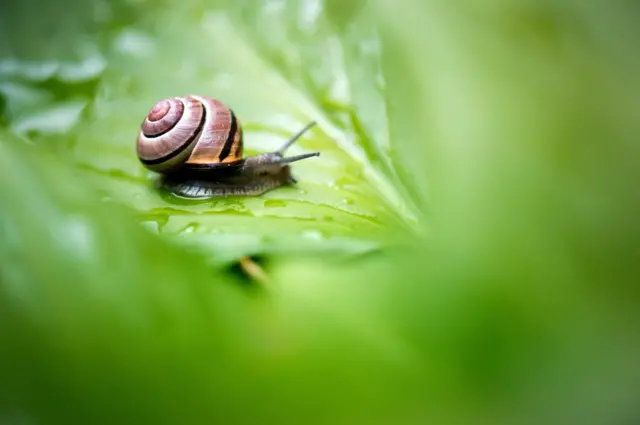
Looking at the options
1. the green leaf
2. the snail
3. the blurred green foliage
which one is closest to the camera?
the blurred green foliage

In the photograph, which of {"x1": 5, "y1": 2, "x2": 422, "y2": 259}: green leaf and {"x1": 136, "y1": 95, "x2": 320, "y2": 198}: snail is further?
{"x1": 136, "y1": 95, "x2": 320, "y2": 198}: snail

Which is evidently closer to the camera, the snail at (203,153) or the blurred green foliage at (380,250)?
the blurred green foliage at (380,250)

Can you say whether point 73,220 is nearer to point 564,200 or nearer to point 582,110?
point 564,200

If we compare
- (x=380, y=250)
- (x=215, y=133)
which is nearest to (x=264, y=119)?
(x=215, y=133)

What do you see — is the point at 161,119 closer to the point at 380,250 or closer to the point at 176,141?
the point at 176,141

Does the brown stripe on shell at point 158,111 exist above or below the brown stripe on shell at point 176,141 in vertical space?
above

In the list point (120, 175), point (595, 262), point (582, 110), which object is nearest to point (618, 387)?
point (595, 262)

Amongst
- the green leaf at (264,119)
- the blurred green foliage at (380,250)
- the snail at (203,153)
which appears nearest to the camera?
the blurred green foliage at (380,250)
